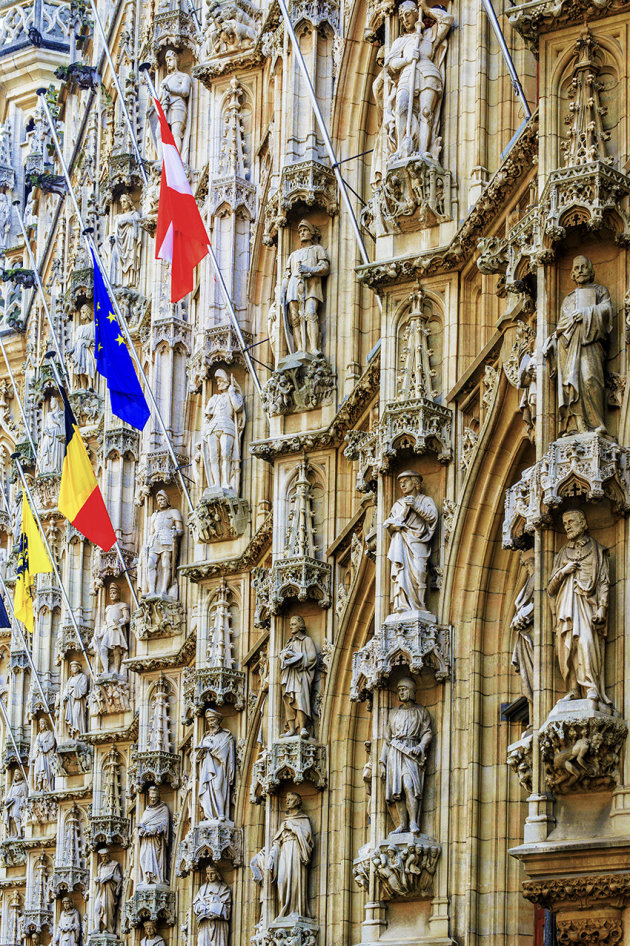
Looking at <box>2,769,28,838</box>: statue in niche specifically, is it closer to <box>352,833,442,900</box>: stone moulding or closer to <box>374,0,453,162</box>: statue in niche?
<box>374,0,453,162</box>: statue in niche

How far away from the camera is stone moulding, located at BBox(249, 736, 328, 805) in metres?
28.5

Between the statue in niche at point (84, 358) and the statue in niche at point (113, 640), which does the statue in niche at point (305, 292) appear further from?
the statue in niche at point (84, 358)

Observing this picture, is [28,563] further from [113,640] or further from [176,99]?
[176,99]

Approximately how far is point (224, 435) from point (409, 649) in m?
12.4

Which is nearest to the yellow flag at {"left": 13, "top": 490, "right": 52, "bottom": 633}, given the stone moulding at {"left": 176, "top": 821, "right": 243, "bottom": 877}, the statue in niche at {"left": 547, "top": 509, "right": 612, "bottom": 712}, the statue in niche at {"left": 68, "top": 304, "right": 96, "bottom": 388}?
the statue in niche at {"left": 68, "top": 304, "right": 96, "bottom": 388}

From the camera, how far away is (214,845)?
1323 inches

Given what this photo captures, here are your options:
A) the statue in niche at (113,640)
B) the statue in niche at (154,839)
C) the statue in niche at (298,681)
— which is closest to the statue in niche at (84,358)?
the statue in niche at (113,640)

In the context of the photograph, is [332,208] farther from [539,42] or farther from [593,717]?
[593,717]

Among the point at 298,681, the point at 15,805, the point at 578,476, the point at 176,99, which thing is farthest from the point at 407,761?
the point at 15,805

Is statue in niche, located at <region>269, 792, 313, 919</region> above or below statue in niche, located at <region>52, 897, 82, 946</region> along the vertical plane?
above

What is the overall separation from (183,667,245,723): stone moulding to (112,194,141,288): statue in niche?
15.1 metres

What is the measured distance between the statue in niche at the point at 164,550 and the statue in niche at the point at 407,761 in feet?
54.6

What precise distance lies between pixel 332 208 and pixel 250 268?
18.8ft

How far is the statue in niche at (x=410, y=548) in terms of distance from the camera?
966 inches
